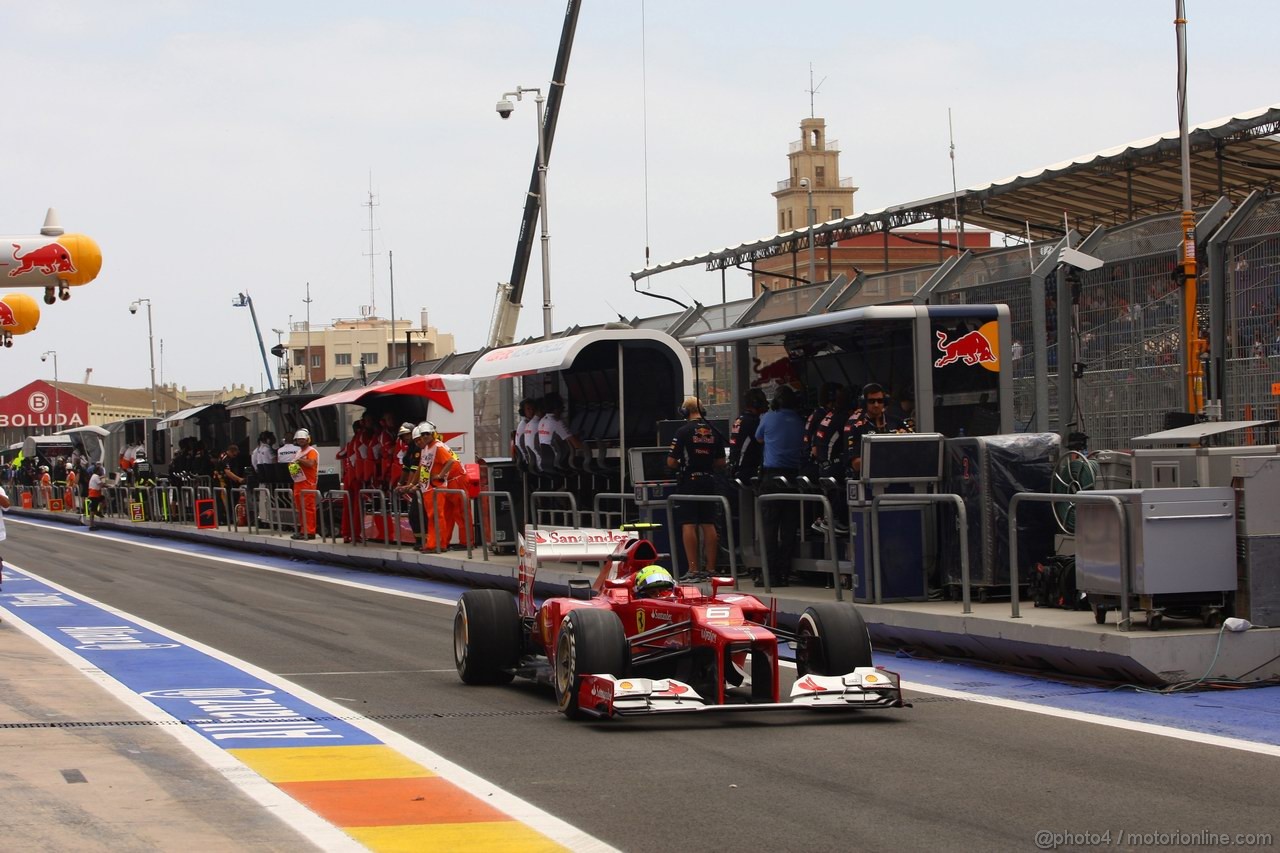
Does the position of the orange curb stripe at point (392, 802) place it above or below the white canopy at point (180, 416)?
below

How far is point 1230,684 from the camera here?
10.7 metres

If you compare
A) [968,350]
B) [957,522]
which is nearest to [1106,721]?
[957,522]

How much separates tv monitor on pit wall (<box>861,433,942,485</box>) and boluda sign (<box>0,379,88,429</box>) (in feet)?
360

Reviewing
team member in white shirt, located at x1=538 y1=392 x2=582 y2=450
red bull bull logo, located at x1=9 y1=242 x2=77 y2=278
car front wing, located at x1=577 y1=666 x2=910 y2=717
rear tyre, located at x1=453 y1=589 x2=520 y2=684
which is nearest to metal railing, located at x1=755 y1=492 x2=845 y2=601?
rear tyre, located at x1=453 y1=589 x2=520 y2=684

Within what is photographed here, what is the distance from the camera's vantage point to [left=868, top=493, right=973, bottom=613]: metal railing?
12.2 meters

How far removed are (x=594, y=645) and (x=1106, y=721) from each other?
302 centimetres

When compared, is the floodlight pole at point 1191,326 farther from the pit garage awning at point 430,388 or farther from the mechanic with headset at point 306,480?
the mechanic with headset at point 306,480

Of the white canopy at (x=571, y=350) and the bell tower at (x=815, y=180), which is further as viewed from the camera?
the bell tower at (x=815, y=180)

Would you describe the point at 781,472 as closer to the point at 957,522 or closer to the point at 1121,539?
the point at 957,522

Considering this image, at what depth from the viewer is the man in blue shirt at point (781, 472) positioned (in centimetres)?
1539

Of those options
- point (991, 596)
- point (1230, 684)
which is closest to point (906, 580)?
point (991, 596)

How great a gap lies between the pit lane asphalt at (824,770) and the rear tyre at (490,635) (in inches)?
7.3

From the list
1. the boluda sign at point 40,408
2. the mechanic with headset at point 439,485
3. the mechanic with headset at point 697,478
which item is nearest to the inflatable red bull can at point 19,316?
the mechanic with headset at point 439,485

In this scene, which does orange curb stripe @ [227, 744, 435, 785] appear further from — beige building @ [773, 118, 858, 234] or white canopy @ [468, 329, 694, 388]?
beige building @ [773, 118, 858, 234]
